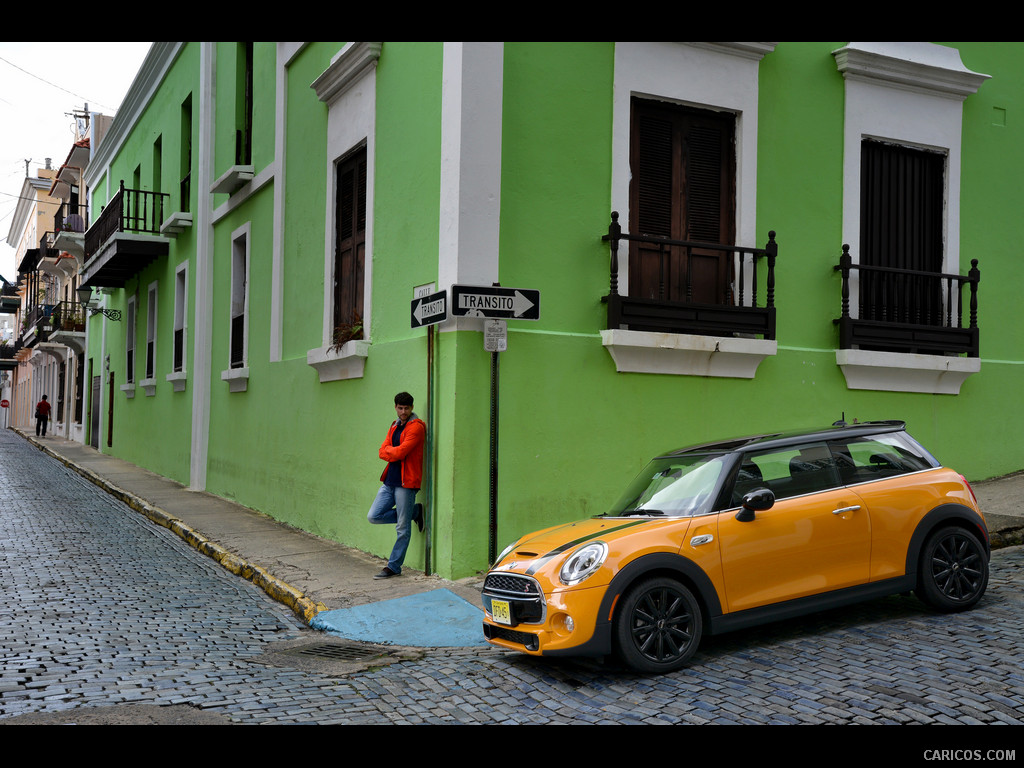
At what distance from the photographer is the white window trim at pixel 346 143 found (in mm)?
10578

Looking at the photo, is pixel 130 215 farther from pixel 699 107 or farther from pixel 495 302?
pixel 495 302

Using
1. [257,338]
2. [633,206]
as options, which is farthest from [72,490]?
[633,206]

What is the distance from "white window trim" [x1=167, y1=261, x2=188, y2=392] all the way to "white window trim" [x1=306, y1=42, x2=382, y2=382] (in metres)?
7.62

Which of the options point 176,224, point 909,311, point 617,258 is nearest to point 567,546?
point 617,258

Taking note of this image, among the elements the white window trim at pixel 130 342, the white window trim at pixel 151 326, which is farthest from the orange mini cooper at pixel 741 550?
the white window trim at pixel 130 342

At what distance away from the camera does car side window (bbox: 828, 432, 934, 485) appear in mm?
6789

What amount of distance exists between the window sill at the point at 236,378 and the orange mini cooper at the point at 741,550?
915 cm

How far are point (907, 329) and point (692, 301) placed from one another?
2.70 metres

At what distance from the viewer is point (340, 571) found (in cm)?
930

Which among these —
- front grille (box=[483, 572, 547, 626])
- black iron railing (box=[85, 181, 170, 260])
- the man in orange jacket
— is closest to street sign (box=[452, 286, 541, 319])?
the man in orange jacket

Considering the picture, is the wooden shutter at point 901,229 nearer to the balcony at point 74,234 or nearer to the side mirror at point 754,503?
the side mirror at point 754,503

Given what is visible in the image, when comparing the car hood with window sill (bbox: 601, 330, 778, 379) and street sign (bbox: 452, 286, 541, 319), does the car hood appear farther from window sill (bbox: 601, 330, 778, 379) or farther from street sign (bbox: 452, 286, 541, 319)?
window sill (bbox: 601, 330, 778, 379)
